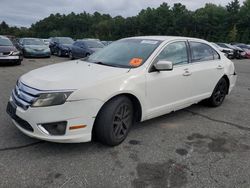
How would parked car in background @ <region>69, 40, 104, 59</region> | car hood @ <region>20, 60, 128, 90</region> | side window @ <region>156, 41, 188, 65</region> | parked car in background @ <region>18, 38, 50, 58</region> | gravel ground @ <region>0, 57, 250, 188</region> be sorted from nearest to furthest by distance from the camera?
1. gravel ground @ <region>0, 57, 250, 188</region>
2. car hood @ <region>20, 60, 128, 90</region>
3. side window @ <region>156, 41, 188, 65</region>
4. parked car in background @ <region>69, 40, 104, 59</region>
5. parked car in background @ <region>18, 38, 50, 58</region>

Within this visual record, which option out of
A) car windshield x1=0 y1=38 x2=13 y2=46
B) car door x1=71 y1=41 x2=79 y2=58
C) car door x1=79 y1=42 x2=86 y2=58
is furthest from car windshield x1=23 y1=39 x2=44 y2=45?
car windshield x1=0 y1=38 x2=13 y2=46

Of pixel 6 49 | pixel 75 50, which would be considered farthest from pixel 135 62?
pixel 75 50

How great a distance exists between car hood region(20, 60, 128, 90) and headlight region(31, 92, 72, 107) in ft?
0.30

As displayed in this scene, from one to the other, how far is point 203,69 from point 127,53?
5.26ft

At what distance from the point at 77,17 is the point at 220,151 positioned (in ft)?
317

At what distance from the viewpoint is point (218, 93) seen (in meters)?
5.62

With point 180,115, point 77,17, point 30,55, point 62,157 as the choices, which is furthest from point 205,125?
point 77,17

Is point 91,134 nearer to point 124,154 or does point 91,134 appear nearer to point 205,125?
point 124,154

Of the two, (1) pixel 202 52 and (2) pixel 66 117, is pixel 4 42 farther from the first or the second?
(2) pixel 66 117

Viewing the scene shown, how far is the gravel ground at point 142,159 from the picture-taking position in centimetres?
279

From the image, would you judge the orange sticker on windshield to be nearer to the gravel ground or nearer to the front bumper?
the front bumper

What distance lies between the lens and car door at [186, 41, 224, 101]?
4727 millimetres

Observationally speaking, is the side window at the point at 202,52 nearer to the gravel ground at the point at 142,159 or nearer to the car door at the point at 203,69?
the car door at the point at 203,69

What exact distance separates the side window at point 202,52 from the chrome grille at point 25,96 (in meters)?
2.96
